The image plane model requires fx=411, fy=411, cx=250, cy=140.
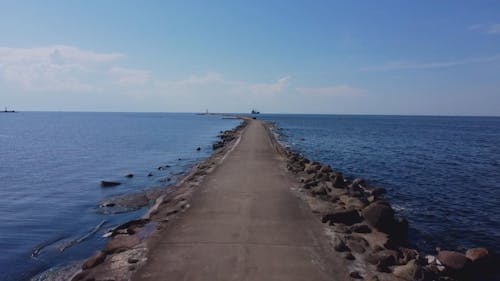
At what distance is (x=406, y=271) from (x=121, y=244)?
739cm

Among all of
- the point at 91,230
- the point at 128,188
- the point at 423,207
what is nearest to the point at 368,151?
the point at 423,207

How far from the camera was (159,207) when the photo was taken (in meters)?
16.2

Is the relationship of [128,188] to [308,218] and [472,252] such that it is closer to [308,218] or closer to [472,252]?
[308,218]

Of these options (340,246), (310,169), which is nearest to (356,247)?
(340,246)

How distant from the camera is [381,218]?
13305 mm

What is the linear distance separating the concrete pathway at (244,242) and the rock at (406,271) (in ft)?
3.99

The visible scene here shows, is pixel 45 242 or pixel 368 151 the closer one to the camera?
pixel 45 242

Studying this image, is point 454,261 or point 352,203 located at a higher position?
point 352,203

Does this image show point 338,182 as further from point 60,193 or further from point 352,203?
point 60,193

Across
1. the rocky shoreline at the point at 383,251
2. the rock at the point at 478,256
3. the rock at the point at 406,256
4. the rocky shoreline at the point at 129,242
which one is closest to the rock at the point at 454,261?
the rocky shoreline at the point at 383,251

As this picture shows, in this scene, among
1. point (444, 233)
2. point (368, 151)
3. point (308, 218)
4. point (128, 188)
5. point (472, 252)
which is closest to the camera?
point (472, 252)

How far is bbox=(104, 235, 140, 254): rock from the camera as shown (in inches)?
435

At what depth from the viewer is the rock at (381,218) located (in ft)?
43.2

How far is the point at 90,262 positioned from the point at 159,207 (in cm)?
600
